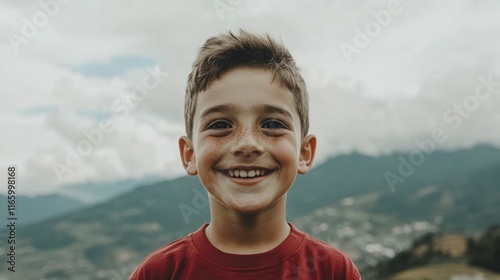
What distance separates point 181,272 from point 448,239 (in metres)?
102

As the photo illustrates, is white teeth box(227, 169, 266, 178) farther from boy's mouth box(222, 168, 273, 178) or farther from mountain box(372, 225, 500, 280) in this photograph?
mountain box(372, 225, 500, 280)

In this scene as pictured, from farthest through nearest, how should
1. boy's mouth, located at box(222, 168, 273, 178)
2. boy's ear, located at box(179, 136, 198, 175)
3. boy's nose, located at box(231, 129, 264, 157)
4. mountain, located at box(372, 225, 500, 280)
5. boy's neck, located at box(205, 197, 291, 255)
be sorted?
mountain, located at box(372, 225, 500, 280), boy's ear, located at box(179, 136, 198, 175), boy's neck, located at box(205, 197, 291, 255), boy's mouth, located at box(222, 168, 273, 178), boy's nose, located at box(231, 129, 264, 157)

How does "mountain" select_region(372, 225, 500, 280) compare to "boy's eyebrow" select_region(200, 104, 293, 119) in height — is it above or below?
above

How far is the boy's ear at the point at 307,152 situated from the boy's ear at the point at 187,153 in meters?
0.83

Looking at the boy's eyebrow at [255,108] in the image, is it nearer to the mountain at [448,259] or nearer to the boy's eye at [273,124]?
the boy's eye at [273,124]

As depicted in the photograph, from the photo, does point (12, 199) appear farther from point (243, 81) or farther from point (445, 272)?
point (445, 272)

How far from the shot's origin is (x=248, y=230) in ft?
13.9

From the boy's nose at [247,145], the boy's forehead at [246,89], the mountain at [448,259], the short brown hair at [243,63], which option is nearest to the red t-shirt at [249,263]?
the boy's nose at [247,145]

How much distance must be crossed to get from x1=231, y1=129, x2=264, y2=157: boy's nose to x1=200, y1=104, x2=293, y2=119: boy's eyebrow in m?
0.18

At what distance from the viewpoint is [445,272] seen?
87.4 meters

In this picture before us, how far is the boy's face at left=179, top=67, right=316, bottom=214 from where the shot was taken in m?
4.03

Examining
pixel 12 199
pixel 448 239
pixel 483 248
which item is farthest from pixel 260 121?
pixel 448 239

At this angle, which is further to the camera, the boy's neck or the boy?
the boy's neck

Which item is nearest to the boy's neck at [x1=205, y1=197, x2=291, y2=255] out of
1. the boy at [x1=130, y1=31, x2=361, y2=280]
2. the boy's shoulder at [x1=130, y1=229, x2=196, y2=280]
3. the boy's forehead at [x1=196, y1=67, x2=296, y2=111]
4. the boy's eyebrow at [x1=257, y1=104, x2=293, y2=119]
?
the boy at [x1=130, y1=31, x2=361, y2=280]
